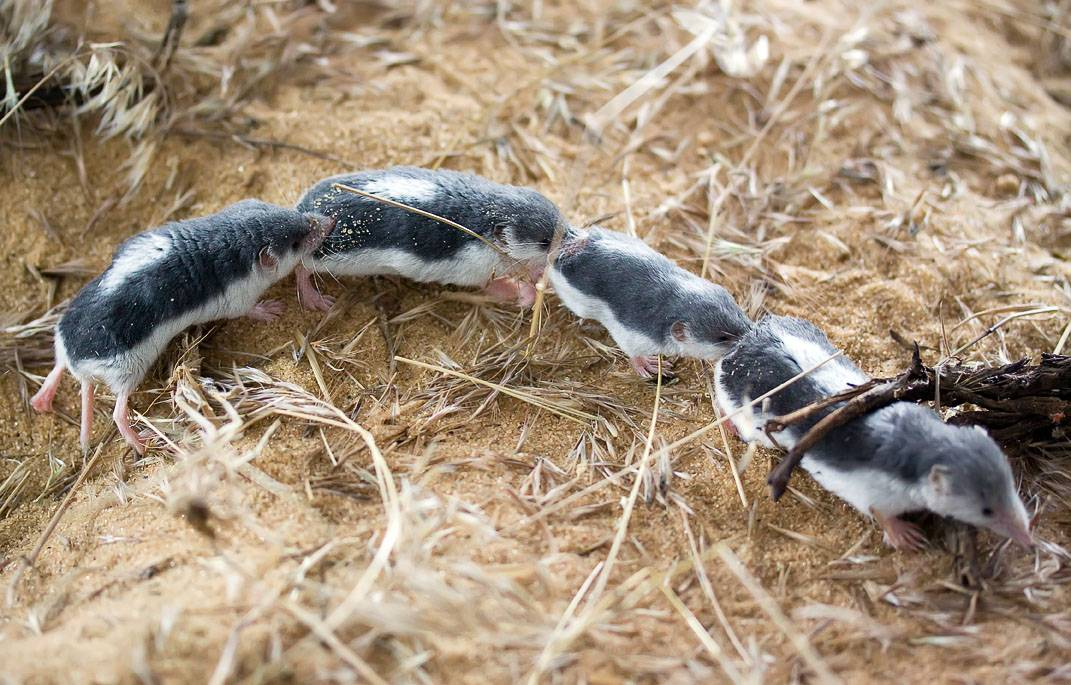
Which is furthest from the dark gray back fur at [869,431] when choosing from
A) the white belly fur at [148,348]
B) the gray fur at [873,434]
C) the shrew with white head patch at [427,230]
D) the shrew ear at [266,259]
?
the white belly fur at [148,348]

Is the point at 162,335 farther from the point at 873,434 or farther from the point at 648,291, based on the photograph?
the point at 873,434

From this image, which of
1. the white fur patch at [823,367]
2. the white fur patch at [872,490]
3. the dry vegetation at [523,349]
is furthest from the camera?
the white fur patch at [823,367]

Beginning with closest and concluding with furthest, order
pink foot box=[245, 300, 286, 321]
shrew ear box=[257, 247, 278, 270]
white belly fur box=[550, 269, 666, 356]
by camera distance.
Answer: white belly fur box=[550, 269, 666, 356] → shrew ear box=[257, 247, 278, 270] → pink foot box=[245, 300, 286, 321]

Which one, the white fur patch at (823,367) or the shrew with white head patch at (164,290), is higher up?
the white fur patch at (823,367)

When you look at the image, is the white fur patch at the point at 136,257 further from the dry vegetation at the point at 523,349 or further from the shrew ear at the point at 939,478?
the shrew ear at the point at 939,478

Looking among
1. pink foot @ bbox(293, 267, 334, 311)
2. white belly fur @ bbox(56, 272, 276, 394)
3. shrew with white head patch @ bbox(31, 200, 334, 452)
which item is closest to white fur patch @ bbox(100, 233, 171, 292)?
shrew with white head patch @ bbox(31, 200, 334, 452)

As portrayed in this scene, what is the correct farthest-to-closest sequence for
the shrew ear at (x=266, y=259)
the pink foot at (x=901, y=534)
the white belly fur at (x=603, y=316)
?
the shrew ear at (x=266, y=259) → the white belly fur at (x=603, y=316) → the pink foot at (x=901, y=534)

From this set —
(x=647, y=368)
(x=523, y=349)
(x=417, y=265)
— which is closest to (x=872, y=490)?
(x=647, y=368)

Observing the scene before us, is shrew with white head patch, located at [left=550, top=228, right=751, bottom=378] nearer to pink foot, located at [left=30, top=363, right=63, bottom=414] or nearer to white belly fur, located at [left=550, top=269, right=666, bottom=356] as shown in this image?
white belly fur, located at [left=550, top=269, right=666, bottom=356]
